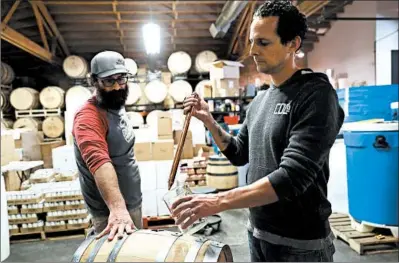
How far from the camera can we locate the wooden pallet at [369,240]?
3.47 m

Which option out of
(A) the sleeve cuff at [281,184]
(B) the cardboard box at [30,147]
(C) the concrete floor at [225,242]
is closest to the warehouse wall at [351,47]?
(C) the concrete floor at [225,242]

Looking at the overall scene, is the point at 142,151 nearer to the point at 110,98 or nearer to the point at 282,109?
the point at 110,98

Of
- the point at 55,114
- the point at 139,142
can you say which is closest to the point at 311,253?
the point at 139,142

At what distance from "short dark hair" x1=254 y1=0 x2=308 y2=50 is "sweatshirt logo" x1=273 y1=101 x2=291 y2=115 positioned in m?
0.25

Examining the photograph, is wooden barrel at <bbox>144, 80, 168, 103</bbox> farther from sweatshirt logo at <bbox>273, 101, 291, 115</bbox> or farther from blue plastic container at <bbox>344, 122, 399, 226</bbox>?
sweatshirt logo at <bbox>273, 101, 291, 115</bbox>

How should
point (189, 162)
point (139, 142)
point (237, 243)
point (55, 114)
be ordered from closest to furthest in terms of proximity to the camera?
1. point (237, 243)
2. point (139, 142)
3. point (189, 162)
4. point (55, 114)

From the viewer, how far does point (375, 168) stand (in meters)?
3.39

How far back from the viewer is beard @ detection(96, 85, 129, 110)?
203 centimetres

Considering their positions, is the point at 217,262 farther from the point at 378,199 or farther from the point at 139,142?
the point at 139,142

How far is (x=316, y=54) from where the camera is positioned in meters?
10.4

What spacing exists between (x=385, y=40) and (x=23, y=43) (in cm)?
802

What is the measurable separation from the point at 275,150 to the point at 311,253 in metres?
0.45

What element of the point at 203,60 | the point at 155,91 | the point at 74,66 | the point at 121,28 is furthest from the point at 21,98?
the point at 203,60

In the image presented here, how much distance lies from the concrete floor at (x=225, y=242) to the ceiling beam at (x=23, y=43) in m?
3.63
